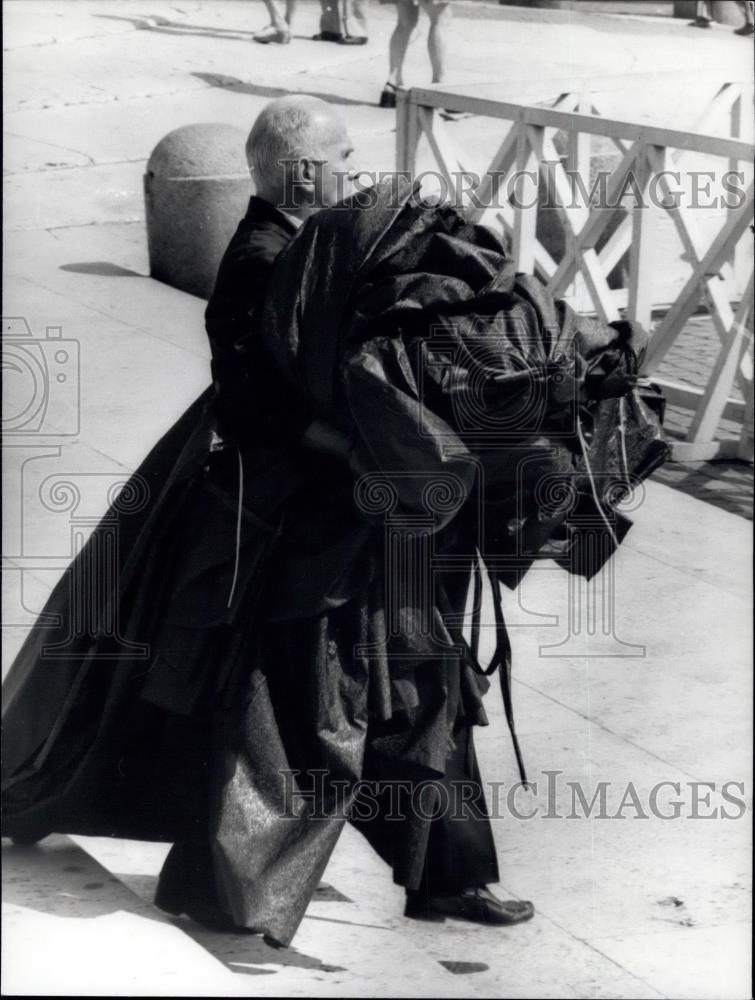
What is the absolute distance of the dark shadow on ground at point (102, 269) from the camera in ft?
30.1

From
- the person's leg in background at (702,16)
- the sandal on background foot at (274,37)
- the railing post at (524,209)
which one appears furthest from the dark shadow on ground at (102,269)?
the person's leg in background at (702,16)

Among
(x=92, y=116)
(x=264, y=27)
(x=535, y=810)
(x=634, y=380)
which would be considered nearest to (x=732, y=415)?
(x=535, y=810)

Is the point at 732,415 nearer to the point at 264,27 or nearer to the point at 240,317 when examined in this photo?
the point at 240,317

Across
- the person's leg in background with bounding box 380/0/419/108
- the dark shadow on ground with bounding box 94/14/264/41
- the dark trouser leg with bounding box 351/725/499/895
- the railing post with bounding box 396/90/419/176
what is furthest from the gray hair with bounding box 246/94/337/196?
the dark shadow on ground with bounding box 94/14/264/41

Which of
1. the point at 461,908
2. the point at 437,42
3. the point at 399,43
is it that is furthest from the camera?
the point at 399,43

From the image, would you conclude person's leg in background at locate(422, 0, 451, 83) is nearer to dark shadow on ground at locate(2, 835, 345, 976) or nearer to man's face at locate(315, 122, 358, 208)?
man's face at locate(315, 122, 358, 208)

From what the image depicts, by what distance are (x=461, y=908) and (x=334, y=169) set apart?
1.69m

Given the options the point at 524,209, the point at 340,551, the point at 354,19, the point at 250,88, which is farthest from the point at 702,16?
the point at 340,551

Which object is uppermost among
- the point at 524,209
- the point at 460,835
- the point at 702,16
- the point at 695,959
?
the point at 702,16

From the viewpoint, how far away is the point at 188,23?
14031 millimetres

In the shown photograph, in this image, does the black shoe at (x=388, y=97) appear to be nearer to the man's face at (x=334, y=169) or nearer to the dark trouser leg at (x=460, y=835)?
the man's face at (x=334, y=169)

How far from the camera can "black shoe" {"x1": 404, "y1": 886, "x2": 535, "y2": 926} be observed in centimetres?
381

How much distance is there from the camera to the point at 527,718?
191 inches

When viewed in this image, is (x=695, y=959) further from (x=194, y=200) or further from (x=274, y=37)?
(x=274, y=37)
